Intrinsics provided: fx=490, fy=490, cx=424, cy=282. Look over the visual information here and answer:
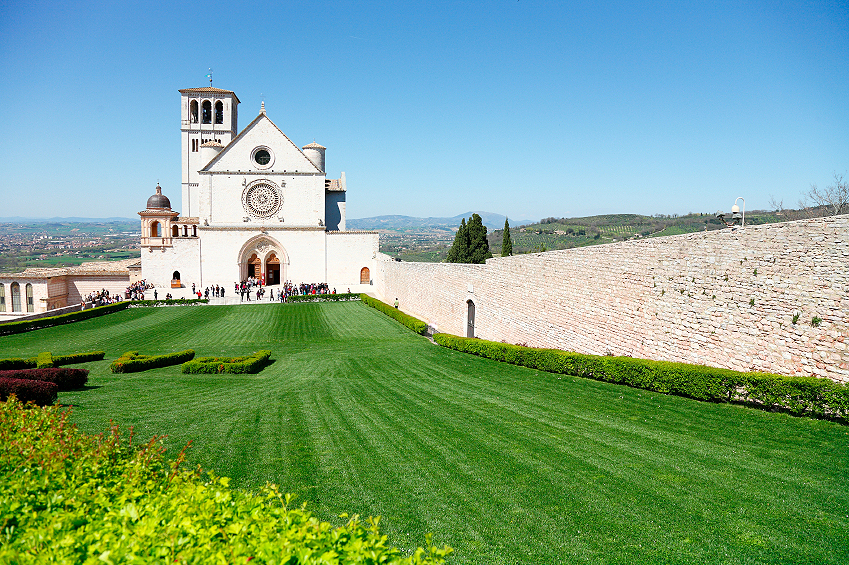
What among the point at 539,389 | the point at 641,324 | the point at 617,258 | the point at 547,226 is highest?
the point at 547,226

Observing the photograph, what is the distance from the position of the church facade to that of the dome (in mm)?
85

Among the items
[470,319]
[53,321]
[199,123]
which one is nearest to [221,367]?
[470,319]

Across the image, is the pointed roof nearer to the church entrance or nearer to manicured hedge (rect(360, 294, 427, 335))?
the church entrance

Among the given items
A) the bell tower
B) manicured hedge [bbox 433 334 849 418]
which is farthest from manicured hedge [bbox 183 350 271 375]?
the bell tower

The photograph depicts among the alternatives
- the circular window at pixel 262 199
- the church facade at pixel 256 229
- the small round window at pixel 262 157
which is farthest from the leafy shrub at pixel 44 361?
the small round window at pixel 262 157

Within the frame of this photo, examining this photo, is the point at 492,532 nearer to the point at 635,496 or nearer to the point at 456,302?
the point at 635,496

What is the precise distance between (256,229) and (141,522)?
4123cm

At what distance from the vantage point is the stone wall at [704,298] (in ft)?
27.0

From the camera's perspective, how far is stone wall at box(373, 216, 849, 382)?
8.24m

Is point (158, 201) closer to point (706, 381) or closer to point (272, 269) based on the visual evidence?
point (272, 269)

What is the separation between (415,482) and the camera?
6.15 meters

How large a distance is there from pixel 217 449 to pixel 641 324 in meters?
9.74

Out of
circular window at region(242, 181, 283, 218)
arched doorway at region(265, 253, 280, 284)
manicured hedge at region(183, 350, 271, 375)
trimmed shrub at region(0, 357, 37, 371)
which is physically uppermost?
circular window at region(242, 181, 283, 218)

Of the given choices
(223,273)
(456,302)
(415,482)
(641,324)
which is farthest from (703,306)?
(223,273)
